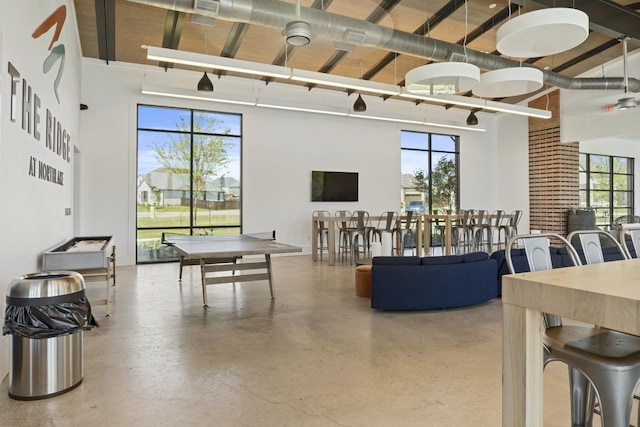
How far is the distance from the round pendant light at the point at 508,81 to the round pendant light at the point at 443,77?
10 cm

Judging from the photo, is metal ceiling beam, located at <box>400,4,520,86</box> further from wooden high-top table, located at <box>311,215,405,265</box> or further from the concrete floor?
the concrete floor

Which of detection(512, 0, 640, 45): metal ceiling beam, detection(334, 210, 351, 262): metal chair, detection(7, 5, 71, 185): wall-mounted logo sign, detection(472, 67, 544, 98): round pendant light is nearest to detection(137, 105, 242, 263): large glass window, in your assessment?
detection(334, 210, 351, 262): metal chair

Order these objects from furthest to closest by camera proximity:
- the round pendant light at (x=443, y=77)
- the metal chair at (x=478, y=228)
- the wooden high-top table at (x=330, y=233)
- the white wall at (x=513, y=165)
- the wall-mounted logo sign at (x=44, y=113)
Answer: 1. the white wall at (x=513, y=165)
2. the metal chair at (x=478, y=228)
3. the wooden high-top table at (x=330, y=233)
4. the round pendant light at (x=443, y=77)
5. the wall-mounted logo sign at (x=44, y=113)

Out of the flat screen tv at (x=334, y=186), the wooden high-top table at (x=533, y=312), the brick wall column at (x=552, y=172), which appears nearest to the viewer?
the wooden high-top table at (x=533, y=312)

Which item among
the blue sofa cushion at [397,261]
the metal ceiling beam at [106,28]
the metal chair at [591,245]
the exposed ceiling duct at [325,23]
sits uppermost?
the metal ceiling beam at [106,28]

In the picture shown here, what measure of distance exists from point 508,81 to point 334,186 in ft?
21.1

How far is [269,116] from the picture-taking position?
9.28 meters

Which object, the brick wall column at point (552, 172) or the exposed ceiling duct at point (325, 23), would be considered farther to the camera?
the brick wall column at point (552, 172)

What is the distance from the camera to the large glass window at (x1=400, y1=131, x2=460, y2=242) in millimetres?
11203

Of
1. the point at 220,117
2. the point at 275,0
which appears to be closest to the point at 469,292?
the point at 275,0

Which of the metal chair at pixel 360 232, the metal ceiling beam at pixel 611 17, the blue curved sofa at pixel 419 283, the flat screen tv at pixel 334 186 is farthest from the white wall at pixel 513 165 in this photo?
the blue curved sofa at pixel 419 283

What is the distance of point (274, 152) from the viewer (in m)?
9.34

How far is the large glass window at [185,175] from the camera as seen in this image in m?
8.23

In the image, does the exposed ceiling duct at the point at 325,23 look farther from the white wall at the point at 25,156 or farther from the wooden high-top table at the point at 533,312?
the wooden high-top table at the point at 533,312
